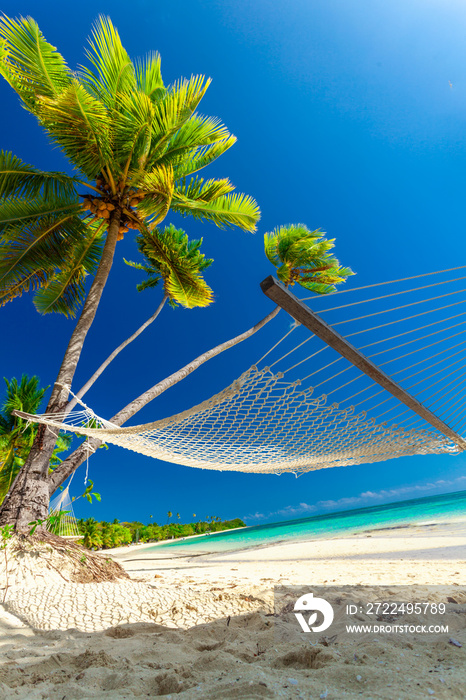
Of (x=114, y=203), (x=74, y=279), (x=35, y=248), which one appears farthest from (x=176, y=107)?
(x=74, y=279)

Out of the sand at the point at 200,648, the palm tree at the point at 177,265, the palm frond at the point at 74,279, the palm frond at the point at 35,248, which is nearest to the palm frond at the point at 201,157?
the palm tree at the point at 177,265

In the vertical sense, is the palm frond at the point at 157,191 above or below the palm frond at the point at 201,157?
below

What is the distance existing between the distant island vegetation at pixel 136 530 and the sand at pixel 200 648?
7.66 meters

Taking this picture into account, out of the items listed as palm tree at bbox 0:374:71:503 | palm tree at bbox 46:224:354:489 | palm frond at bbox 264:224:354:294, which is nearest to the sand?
palm tree at bbox 46:224:354:489

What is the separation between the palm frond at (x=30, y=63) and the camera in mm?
3662

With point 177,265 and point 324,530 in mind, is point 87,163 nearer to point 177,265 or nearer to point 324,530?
point 177,265

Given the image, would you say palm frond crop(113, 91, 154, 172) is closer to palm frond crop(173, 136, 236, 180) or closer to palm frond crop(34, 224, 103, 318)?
palm frond crop(173, 136, 236, 180)

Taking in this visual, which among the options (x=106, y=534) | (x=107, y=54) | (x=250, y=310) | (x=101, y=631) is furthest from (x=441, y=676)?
(x=250, y=310)

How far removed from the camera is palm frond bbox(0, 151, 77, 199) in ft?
14.4

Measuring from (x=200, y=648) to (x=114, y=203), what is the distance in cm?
458

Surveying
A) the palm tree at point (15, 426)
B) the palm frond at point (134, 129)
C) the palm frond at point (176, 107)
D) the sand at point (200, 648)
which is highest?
the palm frond at point (176, 107)

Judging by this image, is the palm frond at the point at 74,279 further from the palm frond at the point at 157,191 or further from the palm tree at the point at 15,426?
the palm tree at the point at 15,426

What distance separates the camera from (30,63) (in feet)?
12.5

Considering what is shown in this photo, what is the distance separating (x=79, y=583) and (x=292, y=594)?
147cm
